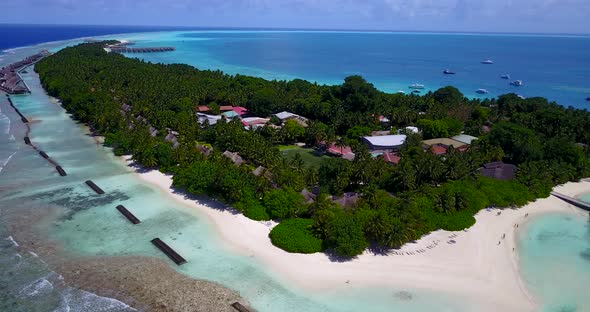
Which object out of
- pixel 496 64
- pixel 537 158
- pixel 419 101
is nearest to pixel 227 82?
pixel 419 101

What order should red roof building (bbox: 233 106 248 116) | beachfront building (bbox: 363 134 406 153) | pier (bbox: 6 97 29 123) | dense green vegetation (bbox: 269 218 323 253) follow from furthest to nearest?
red roof building (bbox: 233 106 248 116)
pier (bbox: 6 97 29 123)
beachfront building (bbox: 363 134 406 153)
dense green vegetation (bbox: 269 218 323 253)

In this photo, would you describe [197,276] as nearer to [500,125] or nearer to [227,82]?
[500,125]

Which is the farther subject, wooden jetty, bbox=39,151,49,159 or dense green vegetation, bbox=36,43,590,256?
wooden jetty, bbox=39,151,49,159

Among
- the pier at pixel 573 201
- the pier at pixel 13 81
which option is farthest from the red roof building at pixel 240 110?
the pier at pixel 13 81

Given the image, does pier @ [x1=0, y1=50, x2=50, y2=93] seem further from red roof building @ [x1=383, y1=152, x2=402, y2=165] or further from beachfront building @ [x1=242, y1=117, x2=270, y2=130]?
red roof building @ [x1=383, y1=152, x2=402, y2=165]

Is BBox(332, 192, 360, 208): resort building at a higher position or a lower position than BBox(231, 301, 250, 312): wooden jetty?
higher

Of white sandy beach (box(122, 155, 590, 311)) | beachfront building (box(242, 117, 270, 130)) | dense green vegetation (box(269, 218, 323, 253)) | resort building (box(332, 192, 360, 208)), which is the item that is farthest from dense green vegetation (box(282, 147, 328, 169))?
dense green vegetation (box(269, 218, 323, 253))

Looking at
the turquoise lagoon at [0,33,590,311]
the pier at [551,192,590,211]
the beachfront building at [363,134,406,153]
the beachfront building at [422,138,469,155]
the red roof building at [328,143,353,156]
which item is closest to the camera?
the turquoise lagoon at [0,33,590,311]
